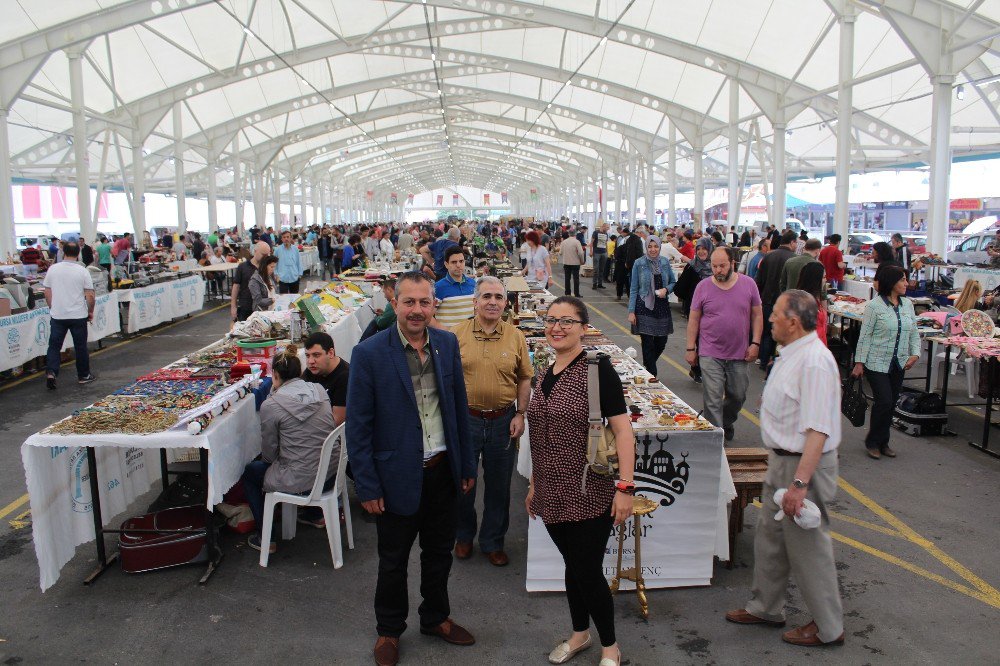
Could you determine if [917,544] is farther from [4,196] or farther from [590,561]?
[4,196]

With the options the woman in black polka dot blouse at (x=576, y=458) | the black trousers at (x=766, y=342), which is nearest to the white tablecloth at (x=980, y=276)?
the black trousers at (x=766, y=342)

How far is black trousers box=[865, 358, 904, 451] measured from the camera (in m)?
6.32

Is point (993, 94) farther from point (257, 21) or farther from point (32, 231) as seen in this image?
point (32, 231)

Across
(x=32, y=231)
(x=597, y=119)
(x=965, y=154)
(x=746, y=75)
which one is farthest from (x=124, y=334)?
(x=32, y=231)

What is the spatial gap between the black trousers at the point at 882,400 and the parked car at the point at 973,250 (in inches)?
706

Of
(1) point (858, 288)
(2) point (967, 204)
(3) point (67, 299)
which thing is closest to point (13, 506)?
(3) point (67, 299)

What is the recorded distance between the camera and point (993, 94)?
2141cm

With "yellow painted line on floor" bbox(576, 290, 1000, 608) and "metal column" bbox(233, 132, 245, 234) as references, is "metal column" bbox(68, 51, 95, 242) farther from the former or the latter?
"yellow painted line on floor" bbox(576, 290, 1000, 608)

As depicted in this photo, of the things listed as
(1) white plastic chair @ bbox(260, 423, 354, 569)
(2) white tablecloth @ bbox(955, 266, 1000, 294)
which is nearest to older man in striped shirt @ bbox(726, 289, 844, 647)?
(1) white plastic chair @ bbox(260, 423, 354, 569)

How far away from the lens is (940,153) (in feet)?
46.4

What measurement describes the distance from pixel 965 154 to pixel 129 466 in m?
31.6

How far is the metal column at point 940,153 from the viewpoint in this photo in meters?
14.1

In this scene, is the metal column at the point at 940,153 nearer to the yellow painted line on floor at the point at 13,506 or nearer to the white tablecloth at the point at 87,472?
the white tablecloth at the point at 87,472

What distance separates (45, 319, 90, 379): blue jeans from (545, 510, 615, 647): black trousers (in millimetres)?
7912
